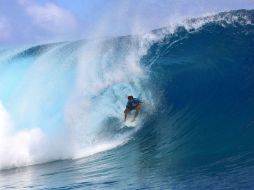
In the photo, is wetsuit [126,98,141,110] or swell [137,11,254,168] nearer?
swell [137,11,254,168]

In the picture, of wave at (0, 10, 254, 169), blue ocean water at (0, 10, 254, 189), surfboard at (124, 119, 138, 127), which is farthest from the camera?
surfboard at (124, 119, 138, 127)

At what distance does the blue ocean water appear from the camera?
8758 millimetres

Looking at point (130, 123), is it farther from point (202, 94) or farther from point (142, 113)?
point (202, 94)

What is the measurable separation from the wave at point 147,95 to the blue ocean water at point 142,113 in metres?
0.03

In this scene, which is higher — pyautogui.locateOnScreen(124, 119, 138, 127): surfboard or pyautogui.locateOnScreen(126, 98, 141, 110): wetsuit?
pyautogui.locateOnScreen(126, 98, 141, 110): wetsuit

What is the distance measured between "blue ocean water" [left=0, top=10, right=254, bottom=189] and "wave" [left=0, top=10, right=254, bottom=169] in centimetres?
3

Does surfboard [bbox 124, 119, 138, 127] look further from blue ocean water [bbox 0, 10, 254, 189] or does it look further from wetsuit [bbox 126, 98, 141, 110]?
wetsuit [bbox 126, 98, 141, 110]

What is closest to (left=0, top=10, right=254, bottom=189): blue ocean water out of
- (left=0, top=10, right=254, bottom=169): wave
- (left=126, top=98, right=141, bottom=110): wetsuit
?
(left=0, top=10, right=254, bottom=169): wave

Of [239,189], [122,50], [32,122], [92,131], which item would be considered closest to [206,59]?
[122,50]

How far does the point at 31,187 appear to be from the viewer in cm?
935

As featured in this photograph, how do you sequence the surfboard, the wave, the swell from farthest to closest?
1. the surfboard
2. the wave
3. the swell

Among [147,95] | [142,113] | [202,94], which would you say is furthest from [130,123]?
[202,94]

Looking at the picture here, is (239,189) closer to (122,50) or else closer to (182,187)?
(182,187)

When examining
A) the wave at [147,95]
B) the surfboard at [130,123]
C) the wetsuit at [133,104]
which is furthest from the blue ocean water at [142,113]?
the wetsuit at [133,104]
